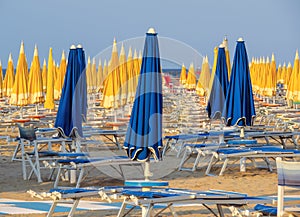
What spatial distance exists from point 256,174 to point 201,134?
158 cm

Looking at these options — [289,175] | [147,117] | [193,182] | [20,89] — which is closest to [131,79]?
[20,89]

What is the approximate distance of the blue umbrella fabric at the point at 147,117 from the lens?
667 cm

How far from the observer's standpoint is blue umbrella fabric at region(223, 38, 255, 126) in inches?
405

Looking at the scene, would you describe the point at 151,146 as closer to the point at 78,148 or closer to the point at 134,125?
the point at 134,125

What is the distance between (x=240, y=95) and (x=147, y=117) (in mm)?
3947

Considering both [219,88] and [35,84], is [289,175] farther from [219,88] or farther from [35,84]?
[35,84]

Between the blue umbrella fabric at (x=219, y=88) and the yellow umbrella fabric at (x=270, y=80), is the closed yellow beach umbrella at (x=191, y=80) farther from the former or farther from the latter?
the blue umbrella fabric at (x=219, y=88)

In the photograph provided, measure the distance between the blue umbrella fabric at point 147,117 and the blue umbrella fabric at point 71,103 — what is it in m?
2.64

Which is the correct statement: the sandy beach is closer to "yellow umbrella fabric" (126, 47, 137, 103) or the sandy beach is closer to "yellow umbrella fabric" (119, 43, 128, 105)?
"yellow umbrella fabric" (119, 43, 128, 105)

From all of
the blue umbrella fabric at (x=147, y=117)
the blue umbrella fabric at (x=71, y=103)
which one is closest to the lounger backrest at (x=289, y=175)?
the blue umbrella fabric at (x=147, y=117)

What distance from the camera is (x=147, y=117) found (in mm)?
6723

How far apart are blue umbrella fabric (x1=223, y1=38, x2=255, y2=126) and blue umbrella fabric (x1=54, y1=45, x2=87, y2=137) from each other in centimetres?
238

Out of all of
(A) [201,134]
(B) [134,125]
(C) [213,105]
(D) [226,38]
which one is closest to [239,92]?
(A) [201,134]

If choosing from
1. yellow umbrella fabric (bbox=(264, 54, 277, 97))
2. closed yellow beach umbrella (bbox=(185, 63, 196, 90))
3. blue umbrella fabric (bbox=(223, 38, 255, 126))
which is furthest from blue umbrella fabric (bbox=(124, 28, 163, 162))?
closed yellow beach umbrella (bbox=(185, 63, 196, 90))
